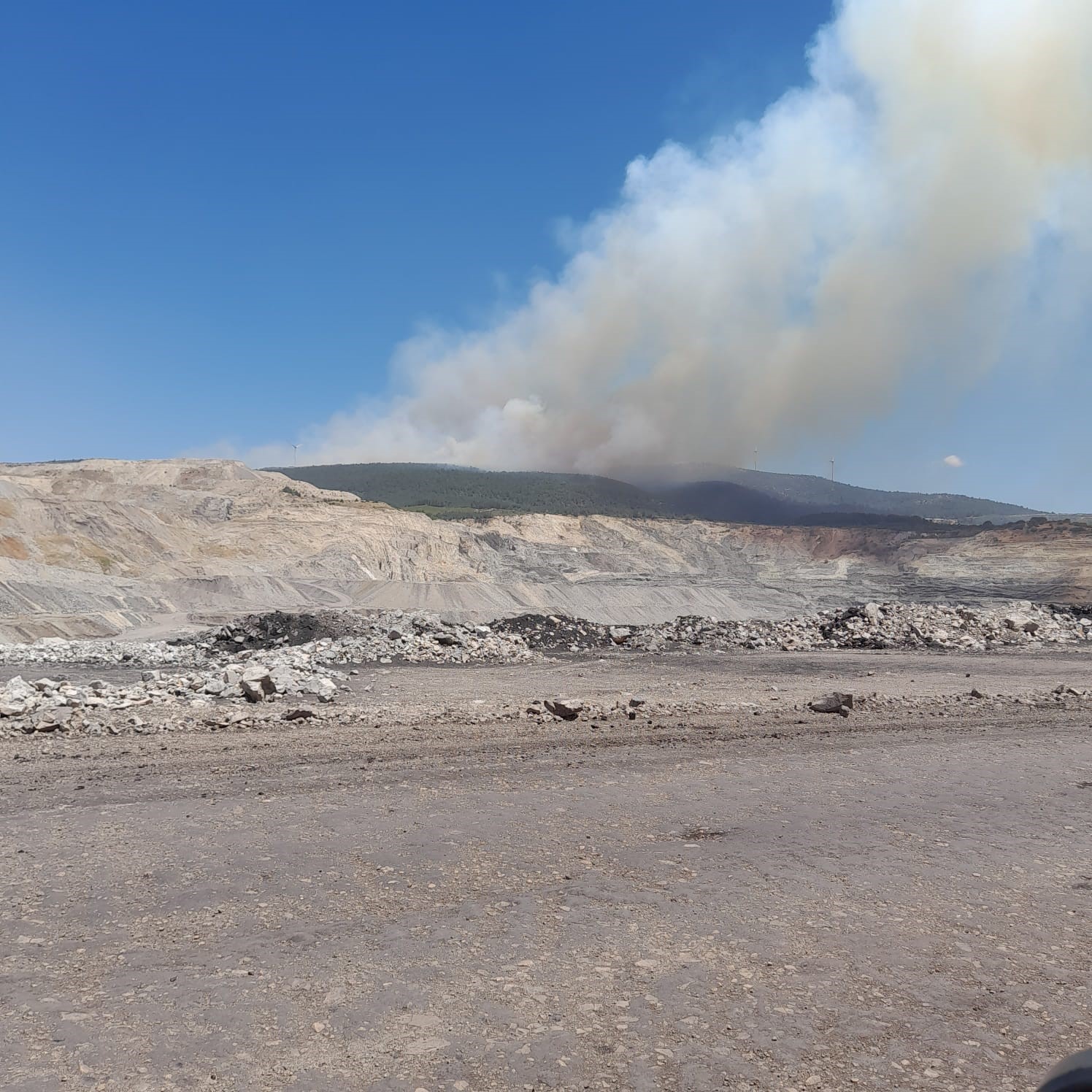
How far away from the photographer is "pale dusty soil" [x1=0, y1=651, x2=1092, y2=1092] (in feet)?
12.1

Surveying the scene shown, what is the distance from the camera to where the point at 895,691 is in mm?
16859

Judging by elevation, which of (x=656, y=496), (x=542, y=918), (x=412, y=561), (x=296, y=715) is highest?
(x=656, y=496)

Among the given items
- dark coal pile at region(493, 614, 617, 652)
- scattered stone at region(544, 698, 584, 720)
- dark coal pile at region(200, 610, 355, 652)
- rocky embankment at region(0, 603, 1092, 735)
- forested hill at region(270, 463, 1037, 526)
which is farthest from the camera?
forested hill at region(270, 463, 1037, 526)

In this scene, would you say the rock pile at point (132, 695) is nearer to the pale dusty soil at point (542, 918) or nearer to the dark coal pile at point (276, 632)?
the pale dusty soil at point (542, 918)

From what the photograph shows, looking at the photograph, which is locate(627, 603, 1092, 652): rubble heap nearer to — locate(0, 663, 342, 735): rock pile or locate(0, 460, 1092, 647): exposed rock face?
locate(0, 460, 1092, 647): exposed rock face

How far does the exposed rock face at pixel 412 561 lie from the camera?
42.8 meters

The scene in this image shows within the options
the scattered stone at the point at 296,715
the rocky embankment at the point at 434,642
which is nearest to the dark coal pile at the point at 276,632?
the rocky embankment at the point at 434,642

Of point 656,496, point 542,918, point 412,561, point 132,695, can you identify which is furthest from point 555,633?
point 656,496

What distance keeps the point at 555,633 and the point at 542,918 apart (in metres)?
22.5

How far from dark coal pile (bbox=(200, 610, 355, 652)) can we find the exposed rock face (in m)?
8.92

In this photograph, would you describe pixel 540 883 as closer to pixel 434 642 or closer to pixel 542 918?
pixel 542 918

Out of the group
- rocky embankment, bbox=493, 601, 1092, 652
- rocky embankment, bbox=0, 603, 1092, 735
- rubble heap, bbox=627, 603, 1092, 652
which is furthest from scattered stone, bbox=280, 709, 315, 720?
rubble heap, bbox=627, 603, 1092, 652

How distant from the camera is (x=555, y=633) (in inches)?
1086

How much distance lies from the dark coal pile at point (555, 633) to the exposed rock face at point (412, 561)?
758 millimetres
